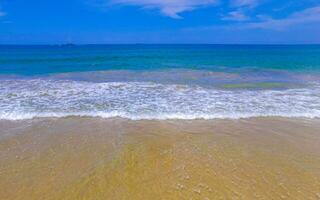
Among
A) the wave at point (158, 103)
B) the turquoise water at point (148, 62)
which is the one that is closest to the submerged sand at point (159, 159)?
the wave at point (158, 103)

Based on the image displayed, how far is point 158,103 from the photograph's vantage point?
10.5 meters

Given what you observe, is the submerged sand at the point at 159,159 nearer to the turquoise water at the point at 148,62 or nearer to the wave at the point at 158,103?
the wave at the point at 158,103

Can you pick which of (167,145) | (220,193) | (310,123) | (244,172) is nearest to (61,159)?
(167,145)

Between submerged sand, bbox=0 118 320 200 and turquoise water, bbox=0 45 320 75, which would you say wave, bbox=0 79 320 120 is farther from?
turquoise water, bbox=0 45 320 75

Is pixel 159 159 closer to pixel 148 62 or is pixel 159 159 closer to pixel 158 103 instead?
pixel 158 103

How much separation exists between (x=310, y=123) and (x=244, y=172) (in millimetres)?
4434

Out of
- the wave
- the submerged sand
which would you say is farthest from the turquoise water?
the submerged sand

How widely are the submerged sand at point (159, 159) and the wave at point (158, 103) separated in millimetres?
794

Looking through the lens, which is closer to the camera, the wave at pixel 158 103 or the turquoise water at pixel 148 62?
the wave at pixel 158 103

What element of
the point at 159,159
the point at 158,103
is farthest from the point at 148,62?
the point at 159,159

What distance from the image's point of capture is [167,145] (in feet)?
21.1

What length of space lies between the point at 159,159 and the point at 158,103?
4.95 m

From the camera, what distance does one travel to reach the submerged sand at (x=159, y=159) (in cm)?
450

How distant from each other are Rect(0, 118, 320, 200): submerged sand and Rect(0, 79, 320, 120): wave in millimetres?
794
